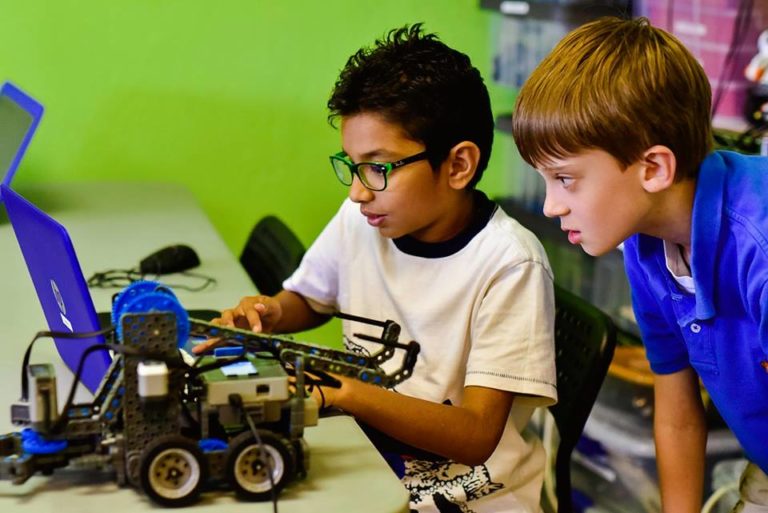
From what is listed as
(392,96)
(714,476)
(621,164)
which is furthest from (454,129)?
(714,476)

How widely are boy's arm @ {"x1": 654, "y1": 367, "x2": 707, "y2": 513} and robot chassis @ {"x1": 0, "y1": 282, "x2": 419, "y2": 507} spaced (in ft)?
2.16

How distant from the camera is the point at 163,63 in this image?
244 centimetres

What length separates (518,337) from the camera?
4.37 feet

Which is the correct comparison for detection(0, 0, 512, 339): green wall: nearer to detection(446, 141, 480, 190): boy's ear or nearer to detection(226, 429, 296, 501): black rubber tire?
detection(446, 141, 480, 190): boy's ear

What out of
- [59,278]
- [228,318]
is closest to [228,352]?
[59,278]

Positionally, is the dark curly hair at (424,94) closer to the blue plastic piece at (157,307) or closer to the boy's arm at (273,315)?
the boy's arm at (273,315)

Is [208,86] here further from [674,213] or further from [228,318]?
[674,213]

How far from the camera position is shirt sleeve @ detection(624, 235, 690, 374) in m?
1.35

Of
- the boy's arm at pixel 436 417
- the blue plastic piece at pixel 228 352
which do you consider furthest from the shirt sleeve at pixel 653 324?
the blue plastic piece at pixel 228 352

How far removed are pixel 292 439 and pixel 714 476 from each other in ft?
4.57

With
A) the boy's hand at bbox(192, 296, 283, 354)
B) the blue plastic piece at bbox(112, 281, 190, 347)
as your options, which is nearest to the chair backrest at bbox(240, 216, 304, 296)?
the boy's hand at bbox(192, 296, 283, 354)

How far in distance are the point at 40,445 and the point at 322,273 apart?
0.72 meters

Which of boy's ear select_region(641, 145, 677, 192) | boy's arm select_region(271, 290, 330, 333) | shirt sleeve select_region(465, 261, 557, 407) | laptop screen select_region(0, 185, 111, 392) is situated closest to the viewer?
laptop screen select_region(0, 185, 111, 392)

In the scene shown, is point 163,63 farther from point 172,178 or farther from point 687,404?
point 687,404
